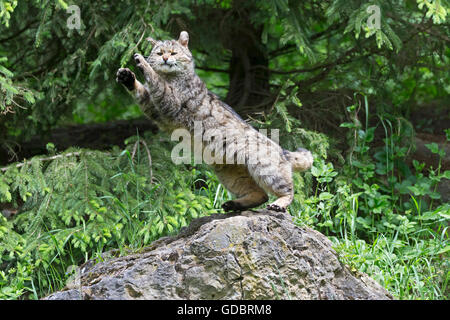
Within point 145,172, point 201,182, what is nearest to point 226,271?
point 145,172

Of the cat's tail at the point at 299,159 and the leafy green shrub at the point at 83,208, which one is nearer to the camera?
the leafy green shrub at the point at 83,208

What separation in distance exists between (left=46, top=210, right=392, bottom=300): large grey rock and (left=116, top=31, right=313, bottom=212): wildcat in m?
0.77

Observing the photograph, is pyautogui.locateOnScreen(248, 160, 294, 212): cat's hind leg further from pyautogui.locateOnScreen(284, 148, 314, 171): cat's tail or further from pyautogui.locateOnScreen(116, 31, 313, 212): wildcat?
pyautogui.locateOnScreen(284, 148, 314, 171): cat's tail

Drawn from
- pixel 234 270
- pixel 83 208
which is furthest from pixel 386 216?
pixel 83 208

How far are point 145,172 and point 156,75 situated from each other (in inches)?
49.0

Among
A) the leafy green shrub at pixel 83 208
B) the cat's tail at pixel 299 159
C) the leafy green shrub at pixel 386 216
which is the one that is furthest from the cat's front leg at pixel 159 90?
the leafy green shrub at pixel 386 216

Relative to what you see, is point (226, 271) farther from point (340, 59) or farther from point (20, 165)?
point (340, 59)

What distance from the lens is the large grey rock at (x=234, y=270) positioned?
4.15 meters

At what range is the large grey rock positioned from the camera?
4.15 metres

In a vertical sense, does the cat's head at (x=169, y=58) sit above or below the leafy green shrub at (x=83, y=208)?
above

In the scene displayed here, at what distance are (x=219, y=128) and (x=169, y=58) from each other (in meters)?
0.84

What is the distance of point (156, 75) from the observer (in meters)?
5.35

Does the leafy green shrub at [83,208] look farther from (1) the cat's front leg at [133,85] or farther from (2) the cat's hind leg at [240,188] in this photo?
(1) the cat's front leg at [133,85]

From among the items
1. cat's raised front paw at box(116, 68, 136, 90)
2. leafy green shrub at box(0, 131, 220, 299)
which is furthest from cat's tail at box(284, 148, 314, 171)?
cat's raised front paw at box(116, 68, 136, 90)
